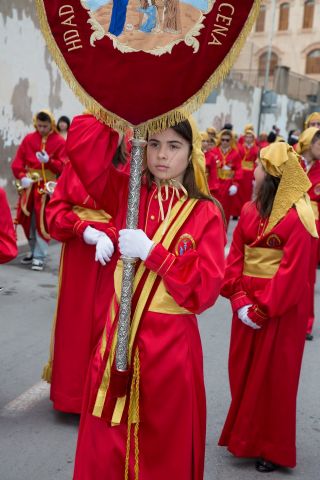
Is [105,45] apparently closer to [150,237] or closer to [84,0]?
[84,0]

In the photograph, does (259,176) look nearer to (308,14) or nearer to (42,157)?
(42,157)

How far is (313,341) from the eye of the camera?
19.5 ft

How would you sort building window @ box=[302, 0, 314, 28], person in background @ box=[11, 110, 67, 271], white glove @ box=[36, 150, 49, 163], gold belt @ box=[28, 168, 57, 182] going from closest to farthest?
1. white glove @ box=[36, 150, 49, 163]
2. person in background @ box=[11, 110, 67, 271]
3. gold belt @ box=[28, 168, 57, 182]
4. building window @ box=[302, 0, 314, 28]

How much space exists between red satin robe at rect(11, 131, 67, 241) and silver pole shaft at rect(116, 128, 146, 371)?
5.53 meters

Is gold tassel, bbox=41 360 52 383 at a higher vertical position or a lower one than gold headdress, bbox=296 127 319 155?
lower

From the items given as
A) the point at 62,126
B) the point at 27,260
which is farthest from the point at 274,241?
the point at 62,126

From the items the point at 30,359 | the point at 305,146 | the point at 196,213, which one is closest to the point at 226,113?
the point at 305,146

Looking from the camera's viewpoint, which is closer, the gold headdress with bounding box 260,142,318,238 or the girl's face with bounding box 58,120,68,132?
the gold headdress with bounding box 260,142,318,238

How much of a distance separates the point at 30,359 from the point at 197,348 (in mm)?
2683

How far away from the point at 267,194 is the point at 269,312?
650mm

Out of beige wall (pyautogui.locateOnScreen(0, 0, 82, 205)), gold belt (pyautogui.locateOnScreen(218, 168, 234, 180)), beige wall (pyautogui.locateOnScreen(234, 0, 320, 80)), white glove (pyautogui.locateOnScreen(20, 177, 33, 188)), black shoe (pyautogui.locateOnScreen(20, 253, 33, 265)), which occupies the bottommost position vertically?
black shoe (pyautogui.locateOnScreen(20, 253, 33, 265))

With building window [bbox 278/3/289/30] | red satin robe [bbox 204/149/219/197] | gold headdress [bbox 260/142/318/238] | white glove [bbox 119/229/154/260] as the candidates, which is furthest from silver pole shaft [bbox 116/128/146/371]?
building window [bbox 278/3/289/30]

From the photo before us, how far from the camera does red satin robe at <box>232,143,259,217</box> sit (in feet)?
44.8

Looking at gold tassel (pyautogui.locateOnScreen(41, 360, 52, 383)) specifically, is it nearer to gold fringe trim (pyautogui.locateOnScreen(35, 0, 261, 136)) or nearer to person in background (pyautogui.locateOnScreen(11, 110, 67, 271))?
gold fringe trim (pyautogui.locateOnScreen(35, 0, 261, 136))
